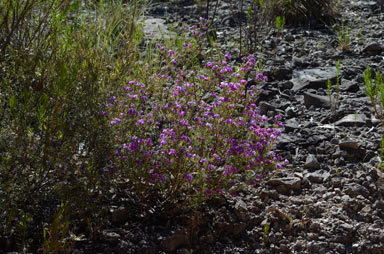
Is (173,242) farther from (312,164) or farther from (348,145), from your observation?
(348,145)

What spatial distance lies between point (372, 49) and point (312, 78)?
95 centimetres

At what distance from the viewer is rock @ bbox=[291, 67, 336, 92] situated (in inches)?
186

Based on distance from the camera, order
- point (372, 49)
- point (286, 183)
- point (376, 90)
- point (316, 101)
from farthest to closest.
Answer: point (372, 49)
point (316, 101)
point (376, 90)
point (286, 183)

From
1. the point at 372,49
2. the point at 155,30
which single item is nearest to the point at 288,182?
the point at 372,49

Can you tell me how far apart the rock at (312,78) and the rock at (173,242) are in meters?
2.27

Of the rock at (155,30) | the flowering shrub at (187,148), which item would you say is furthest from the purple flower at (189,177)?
the rock at (155,30)

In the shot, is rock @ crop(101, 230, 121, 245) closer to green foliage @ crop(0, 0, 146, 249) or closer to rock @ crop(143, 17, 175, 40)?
green foliage @ crop(0, 0, 146, 249)

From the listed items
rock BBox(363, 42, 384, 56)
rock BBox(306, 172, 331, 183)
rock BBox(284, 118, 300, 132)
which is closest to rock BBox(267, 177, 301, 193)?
rock BBox(306, 172, 331, 183)

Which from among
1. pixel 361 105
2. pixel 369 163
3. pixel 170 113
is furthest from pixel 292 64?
pixel 170 113

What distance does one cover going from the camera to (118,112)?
125 inches

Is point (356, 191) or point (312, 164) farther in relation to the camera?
point (312, 164)

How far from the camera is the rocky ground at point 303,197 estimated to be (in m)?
2.95

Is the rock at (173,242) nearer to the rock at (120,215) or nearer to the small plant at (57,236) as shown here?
the rock at (120,215)

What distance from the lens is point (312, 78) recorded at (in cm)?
482
